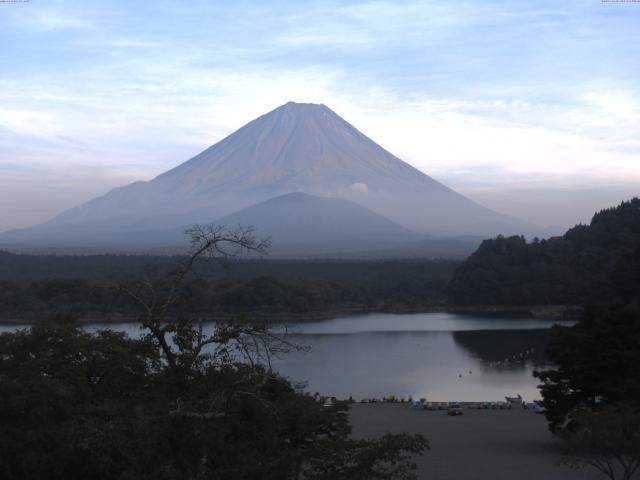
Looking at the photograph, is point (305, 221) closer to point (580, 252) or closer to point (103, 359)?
point (580, 252)

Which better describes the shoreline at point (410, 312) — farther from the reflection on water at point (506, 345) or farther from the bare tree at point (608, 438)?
the bare tree at point (608, 438)

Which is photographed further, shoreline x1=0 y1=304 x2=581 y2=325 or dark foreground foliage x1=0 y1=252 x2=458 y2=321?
dark foreground foliage x1=0 y1=252 x2=458 y2=321

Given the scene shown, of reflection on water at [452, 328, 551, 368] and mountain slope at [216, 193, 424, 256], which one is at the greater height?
mountain slope at [216, 193, 424, 256]

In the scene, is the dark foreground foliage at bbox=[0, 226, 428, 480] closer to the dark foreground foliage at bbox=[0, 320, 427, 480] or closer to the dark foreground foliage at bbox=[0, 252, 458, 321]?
the dark foreground foliage at bbox=[0, 320, 427, 480]

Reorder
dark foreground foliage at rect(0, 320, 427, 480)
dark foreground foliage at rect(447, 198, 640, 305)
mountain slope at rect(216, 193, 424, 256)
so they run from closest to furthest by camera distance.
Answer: dark foreground foliage at rect(0, 320, 427, 480)
dark foreground foliage at rect(447, 198, 640, 305)
mountain slope at rect(216, 193, 424, 256)

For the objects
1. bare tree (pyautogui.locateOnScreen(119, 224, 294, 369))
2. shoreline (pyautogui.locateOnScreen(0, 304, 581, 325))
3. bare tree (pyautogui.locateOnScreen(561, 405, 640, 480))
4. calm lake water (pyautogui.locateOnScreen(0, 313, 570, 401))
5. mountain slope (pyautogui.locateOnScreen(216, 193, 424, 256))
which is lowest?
calm lake water (pyautogui.locateOnScreen(0, 313, 570, 401))

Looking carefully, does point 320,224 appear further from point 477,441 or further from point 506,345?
point 477,441

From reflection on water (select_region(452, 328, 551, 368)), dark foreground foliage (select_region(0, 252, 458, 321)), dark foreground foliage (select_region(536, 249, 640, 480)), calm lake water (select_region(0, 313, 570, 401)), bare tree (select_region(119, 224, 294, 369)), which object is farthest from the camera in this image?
dark foreground foliage (select_region(0, 252, 458, 321))

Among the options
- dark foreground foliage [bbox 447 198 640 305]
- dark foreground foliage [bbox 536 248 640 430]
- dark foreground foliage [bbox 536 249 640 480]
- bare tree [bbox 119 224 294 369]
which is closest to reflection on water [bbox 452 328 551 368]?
dark foreground foliage [bbox 447 198 640 305]

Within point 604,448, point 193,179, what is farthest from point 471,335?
point 193,179
